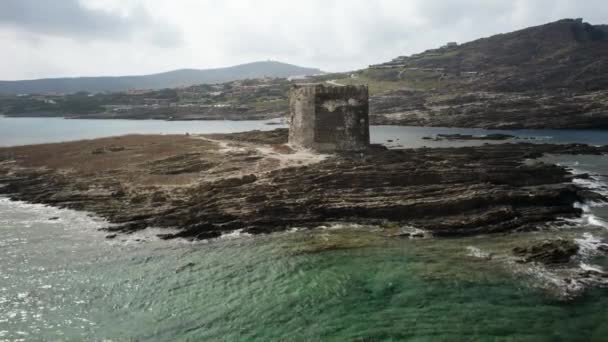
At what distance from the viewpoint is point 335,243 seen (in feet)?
65.5

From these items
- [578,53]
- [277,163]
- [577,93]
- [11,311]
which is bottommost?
[11,311]

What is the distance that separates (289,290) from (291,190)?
10662 millimetres

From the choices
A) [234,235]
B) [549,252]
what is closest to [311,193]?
[234,235]

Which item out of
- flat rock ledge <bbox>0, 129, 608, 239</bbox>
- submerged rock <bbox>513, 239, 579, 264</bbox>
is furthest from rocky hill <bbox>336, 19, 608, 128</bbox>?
submerged rock <bbox>513, 239, 579, 264</bbox>

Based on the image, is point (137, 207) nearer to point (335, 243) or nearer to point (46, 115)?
point (335, 243)

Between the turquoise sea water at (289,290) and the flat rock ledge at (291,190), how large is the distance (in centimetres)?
142

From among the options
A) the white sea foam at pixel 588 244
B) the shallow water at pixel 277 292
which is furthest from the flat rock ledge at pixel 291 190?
the white sea foam at pixel 588 244

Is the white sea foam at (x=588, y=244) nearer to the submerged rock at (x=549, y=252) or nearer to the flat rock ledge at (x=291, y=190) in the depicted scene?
the submerged rock at (x=549, y=252)

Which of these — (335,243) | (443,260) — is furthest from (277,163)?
(443,260)

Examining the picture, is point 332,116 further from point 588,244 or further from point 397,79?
point 397,79

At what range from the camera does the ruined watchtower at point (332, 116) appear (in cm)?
3478

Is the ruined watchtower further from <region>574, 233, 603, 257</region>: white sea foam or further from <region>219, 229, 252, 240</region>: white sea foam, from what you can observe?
<region>574, 233, 603, 257</region>: white sea foam

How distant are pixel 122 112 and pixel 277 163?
12321 cm

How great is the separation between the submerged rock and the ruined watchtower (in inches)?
736
